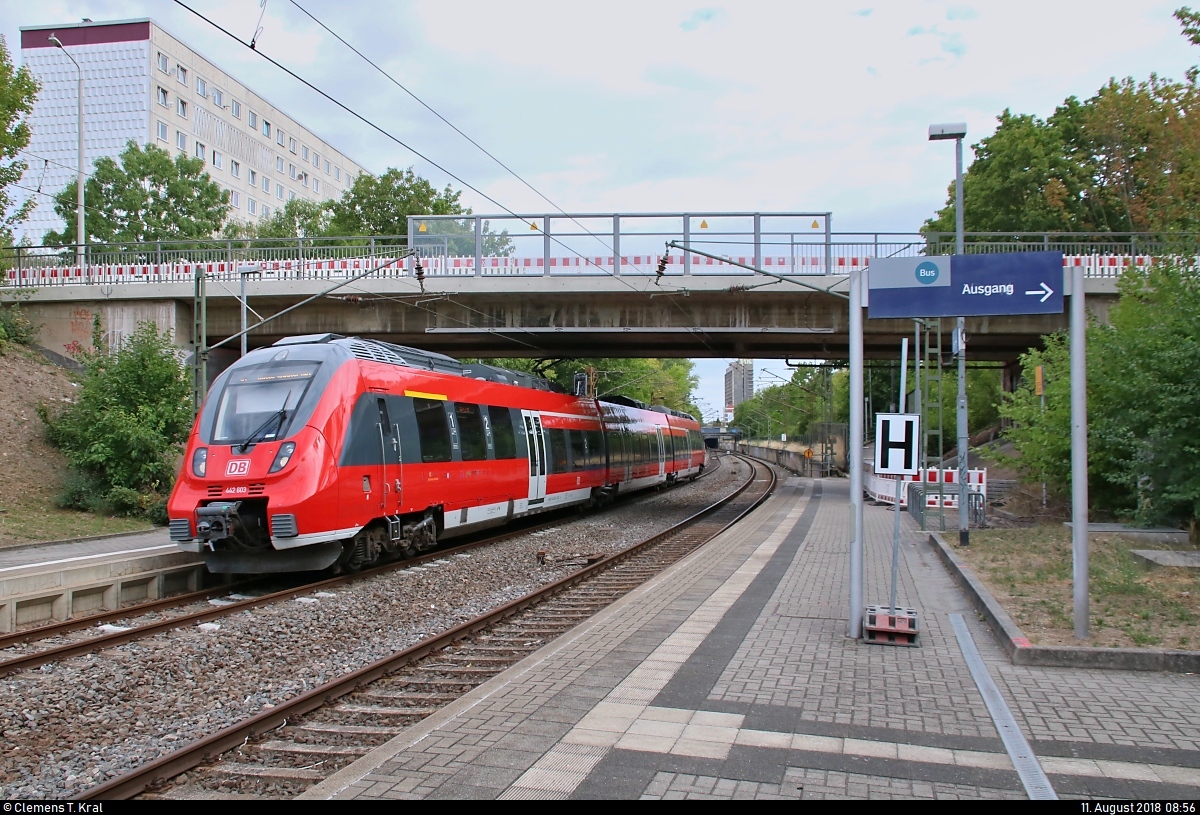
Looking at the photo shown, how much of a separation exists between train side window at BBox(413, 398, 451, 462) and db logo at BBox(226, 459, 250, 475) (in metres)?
2.94

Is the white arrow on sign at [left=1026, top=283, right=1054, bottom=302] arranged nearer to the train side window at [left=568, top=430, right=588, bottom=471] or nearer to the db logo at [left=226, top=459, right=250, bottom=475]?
the db logo at [left=226, top=459, right=250, bottom=475]

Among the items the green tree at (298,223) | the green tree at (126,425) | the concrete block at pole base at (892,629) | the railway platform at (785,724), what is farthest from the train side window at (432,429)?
the green tree at (298,223)

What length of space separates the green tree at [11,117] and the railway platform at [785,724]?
1990cm

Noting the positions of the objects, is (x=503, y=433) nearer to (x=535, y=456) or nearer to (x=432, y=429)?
(x=535, y=456)

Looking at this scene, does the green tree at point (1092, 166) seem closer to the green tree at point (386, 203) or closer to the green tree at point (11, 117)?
the green tree at point (386, 203)

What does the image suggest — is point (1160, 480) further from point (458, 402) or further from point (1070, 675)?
point (458, 402)

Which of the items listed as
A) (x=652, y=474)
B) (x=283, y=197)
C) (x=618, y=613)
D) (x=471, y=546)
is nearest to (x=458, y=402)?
(x=471, y=546)

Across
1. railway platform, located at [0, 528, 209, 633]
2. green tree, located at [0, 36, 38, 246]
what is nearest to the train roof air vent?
railway platform, located at [0, 528, 209, 633]

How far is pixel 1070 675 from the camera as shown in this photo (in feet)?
21.2

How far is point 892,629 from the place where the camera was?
7.45 m

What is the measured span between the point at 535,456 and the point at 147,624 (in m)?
10.1

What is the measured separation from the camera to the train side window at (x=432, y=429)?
513 inches

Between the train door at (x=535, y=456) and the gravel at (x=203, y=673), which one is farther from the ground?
the train door at (x=535, y=456)
